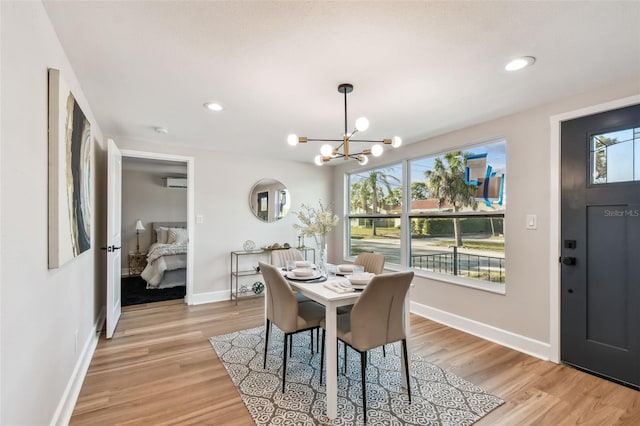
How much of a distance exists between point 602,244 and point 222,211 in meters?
4.32

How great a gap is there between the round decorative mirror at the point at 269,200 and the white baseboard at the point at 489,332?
101 inches

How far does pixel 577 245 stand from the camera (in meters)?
2.57

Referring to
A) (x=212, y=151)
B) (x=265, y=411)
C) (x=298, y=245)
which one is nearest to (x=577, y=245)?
(x=265, y=411)

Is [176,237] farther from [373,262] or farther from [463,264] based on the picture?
[463,264]

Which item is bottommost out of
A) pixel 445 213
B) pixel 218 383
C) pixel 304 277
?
pixel 218 383

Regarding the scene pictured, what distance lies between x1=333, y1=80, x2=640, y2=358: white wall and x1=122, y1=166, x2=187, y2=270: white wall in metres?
5.94

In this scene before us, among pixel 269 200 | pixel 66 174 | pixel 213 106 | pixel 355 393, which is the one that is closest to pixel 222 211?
pixel 269 200

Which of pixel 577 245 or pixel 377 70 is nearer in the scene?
pixel 377 70

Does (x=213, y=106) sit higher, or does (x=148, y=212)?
(x=213, y=106)

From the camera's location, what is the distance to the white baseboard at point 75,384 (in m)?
1.84

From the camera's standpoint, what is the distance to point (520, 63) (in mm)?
2025

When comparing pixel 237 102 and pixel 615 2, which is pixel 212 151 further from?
pixel 615 2

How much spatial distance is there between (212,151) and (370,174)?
8.06ft

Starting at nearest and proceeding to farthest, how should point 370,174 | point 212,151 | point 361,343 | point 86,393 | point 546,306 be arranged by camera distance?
point 361,343
point 86,393
point 546,306
point 212,151
point 370,174
